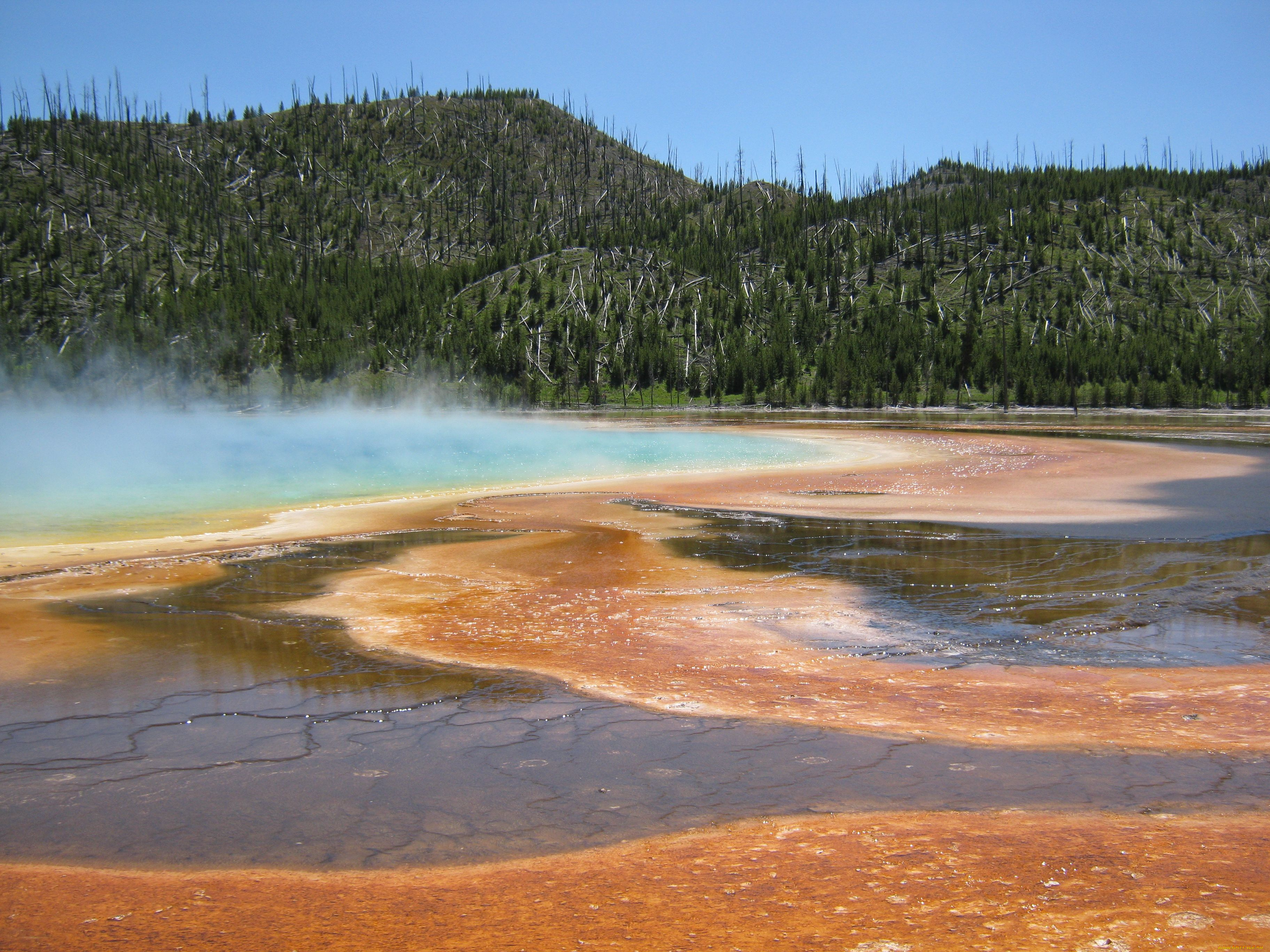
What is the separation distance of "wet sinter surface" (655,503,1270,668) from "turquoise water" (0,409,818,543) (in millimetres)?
12822

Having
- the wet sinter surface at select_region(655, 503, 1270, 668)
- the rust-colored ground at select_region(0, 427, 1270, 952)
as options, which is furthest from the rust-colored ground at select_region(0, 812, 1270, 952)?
the wet sinter surface at select_region(655, 503, 1270, 668)

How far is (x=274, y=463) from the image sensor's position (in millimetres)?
37938

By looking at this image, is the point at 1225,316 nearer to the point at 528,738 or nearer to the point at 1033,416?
the point at 1033,416

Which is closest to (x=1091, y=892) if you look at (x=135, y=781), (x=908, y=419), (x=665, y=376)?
(x=135, y=781)

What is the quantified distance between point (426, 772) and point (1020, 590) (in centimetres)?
899

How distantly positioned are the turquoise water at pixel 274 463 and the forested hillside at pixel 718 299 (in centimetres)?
4818

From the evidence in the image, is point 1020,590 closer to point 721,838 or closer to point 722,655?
point 722,655

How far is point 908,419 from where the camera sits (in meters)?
78.6

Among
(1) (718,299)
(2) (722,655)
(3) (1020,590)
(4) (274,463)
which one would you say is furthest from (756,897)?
(1) (718,299)

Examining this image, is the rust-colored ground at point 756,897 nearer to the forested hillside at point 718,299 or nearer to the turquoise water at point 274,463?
A: the turquoise water at point 274,463

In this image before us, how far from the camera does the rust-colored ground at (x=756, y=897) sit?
4.36m

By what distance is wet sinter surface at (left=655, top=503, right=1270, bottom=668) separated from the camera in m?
9.58

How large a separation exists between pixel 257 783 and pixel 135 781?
34.2 inches

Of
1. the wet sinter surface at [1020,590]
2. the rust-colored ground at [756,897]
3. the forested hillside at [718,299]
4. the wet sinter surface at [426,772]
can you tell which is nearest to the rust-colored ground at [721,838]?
the rust-colored ground at [756,897]
